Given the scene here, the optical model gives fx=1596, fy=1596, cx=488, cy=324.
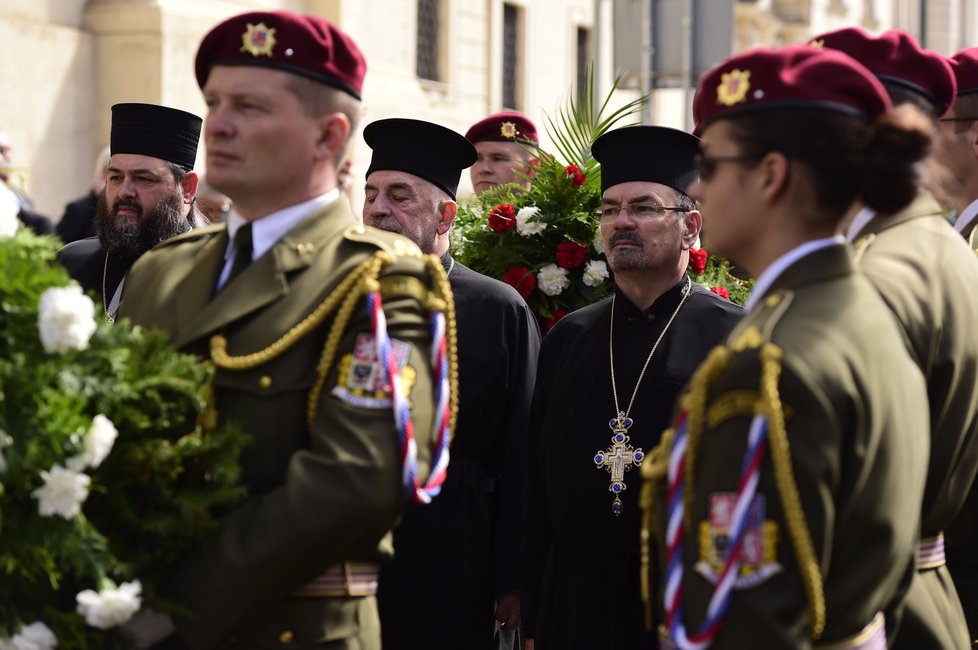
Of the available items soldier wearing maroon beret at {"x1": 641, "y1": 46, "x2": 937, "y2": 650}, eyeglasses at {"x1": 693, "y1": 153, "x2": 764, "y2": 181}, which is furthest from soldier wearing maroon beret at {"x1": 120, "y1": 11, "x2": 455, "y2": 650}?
eyeglasses at {"x1": 693, "y1": 153, "x2": 764, "y2": 181}

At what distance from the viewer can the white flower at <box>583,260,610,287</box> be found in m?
6.21

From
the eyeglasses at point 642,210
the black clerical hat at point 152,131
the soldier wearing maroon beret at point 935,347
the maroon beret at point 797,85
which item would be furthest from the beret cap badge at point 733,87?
the black clerical hat at point 152,131

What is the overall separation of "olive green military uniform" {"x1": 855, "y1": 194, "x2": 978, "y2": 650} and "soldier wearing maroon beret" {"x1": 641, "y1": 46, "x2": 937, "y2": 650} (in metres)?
0.39

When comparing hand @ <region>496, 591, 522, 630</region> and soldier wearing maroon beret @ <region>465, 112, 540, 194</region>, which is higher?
soldier wearing maroon beret @ <region>465, 112, 540, 194</region>

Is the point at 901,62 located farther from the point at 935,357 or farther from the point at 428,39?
the point at 428,39

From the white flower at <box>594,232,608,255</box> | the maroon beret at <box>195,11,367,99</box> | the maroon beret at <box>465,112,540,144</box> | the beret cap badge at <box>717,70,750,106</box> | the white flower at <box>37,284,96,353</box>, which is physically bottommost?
the white flower at <box>594,232,608,255</box>

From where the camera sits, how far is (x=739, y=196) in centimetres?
305

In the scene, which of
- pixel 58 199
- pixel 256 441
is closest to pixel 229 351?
pixel 256 441

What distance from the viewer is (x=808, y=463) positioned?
282 centimetres

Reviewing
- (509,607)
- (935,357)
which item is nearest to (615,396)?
(509,607)

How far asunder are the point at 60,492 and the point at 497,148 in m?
6.10

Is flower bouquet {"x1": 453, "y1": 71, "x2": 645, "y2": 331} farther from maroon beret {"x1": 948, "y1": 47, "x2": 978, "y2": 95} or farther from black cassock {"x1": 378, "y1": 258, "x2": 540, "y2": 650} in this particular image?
maroon beret {"x1": 948, "y1": 47, "x2": 978, "y2": 95}

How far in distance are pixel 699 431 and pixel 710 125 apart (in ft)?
2.06

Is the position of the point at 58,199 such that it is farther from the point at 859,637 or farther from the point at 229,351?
the point at 859,637
